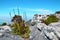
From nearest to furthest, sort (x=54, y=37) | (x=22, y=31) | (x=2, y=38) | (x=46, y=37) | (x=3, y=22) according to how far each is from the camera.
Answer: (x=54, y=37), (x=46, y=37), (x=2, y=38), (x=22, y=31), (x=3, y=22)

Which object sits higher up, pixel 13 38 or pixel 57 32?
pixel 57 32

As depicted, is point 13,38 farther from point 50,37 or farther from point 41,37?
point 50,37

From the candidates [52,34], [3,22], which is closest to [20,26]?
[52,34]

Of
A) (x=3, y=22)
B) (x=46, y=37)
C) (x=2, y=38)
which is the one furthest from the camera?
(x=3, y=22)

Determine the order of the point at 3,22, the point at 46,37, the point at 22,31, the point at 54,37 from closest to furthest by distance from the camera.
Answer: the point at 54,37 → the point at 46,37 → the point at 22,31 → the point at 3,22

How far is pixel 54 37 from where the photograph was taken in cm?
986

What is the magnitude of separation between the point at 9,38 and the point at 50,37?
189 inches

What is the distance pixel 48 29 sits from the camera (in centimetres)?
1071

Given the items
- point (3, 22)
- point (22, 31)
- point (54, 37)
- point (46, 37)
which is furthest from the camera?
point (3, 22)

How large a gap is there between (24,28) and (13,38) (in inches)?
186

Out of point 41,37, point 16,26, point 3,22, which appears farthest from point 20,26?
point 3,22

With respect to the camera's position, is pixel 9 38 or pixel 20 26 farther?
pixel 20 26

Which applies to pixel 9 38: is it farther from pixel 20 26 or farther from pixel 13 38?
pixel 20 26

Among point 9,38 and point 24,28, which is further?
point 24,28
